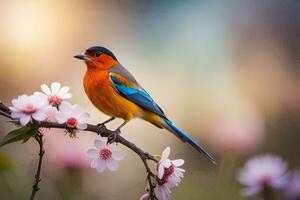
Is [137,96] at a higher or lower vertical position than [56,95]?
higher

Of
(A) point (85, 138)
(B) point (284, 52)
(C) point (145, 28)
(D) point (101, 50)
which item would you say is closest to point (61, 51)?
(C) point (145, 28)

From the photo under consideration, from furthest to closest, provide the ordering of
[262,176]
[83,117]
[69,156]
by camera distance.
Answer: [69,156]
[262,176]
[83,117]

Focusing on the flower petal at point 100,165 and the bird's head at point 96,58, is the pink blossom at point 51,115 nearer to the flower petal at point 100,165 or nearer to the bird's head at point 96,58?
the flower petal at point 100,165

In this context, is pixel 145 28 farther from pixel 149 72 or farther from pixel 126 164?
pixel 126 164

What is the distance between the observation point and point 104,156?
1624 mm

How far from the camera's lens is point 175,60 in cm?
665

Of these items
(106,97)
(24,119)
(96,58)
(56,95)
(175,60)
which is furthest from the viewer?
(175,60)

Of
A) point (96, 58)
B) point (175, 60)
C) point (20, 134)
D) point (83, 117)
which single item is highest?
point (175, 60)

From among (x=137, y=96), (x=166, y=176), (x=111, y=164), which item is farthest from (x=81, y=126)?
(x=137, y=96)

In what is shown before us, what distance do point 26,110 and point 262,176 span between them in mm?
659

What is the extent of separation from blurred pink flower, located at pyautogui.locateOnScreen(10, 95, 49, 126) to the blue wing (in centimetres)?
88

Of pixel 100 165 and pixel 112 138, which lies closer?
pixel 100 165

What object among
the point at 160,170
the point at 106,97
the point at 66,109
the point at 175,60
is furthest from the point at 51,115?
the point at 175,60

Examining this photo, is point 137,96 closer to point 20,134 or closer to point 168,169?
point 168,169
